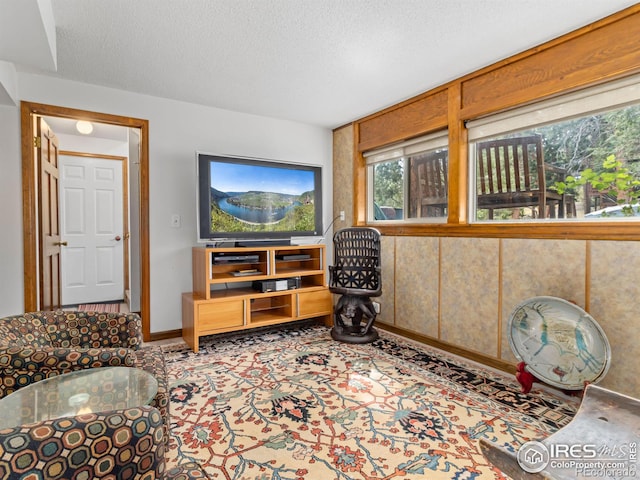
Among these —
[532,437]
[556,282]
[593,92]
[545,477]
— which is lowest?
[532,437]

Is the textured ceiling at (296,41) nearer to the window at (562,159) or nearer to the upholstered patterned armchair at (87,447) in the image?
the window at (562,159)

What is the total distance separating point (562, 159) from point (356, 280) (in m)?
1.95

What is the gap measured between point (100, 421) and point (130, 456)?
12 cm

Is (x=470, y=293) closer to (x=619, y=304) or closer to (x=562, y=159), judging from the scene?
(x=619, y=304)

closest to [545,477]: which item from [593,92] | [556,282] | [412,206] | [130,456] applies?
[130,456]

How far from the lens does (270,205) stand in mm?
3572

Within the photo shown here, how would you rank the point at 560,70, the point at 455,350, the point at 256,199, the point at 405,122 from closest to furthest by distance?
the point at 560,70, the point at 455,350, the point at 405,122, the point at 256,199

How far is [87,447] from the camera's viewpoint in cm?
80

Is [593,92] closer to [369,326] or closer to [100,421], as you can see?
[369,326]

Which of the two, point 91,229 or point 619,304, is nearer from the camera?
point 619,304

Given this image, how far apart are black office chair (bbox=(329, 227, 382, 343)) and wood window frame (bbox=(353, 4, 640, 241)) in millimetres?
393

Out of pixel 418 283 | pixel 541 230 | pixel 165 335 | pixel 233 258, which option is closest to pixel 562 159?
pixel 541 230

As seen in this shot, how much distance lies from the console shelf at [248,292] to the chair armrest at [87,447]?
2.22 m

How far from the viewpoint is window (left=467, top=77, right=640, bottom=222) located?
6.82 ft
